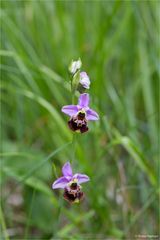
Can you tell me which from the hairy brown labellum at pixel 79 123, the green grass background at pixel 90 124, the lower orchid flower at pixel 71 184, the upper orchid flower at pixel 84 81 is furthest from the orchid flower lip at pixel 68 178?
the green grass background at pixel 90 124

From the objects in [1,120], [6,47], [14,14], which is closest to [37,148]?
[1,120]

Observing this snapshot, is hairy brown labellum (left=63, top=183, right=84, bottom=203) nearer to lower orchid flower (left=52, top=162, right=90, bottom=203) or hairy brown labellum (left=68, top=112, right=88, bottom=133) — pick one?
lower orchid flower (left=52, top=162, right=90, bottom=203)

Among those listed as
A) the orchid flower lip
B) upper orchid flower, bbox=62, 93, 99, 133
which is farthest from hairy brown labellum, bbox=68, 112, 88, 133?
the orchid flower lip

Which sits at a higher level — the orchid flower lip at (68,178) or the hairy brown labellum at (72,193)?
the orchid flower lip at (68,178)

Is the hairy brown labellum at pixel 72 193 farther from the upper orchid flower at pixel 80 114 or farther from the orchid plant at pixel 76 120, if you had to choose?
the upper orchid flower at pixel 80 114

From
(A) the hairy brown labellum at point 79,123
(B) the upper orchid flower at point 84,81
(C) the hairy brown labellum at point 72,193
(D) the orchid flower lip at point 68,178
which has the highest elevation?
(B) the upper orchid flower at point 84,81

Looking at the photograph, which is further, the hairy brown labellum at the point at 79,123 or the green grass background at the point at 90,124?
the green grass background at the point at 90,124
